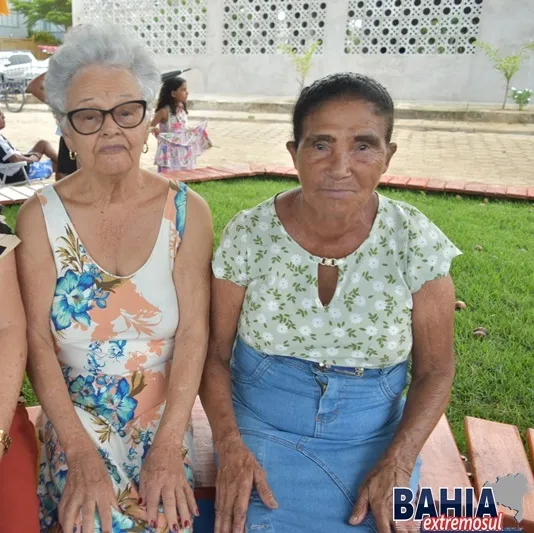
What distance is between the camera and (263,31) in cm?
1941

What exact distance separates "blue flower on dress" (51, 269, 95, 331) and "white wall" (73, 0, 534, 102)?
605 inches

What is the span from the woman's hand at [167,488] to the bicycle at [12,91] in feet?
61.2

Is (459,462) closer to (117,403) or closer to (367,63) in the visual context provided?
(117,403)

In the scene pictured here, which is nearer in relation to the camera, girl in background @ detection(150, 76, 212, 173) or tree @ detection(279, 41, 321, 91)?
girl in background @ detection(150, 76, 212, 173)

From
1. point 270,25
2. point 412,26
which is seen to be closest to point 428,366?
point 412,26

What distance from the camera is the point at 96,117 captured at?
1693 mm

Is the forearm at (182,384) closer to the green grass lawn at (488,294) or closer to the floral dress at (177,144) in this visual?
the green grass lawn at (488,294)

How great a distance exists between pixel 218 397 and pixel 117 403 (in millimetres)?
313

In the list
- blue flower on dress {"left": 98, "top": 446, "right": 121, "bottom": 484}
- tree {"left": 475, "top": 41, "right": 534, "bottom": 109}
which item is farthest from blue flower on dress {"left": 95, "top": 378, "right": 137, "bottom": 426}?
tree {"left": 475, "top": 41, "right": 534, "bottom": 109}

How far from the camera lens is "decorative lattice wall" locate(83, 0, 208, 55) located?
64.9ft

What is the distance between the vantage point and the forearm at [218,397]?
179 centimetres

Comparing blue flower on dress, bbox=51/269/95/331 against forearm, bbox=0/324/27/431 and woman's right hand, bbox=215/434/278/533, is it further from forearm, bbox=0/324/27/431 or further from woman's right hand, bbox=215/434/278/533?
woman's right hand, bbox=215/434/278/533

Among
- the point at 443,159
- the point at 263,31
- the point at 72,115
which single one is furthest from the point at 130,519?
the point at 263,31

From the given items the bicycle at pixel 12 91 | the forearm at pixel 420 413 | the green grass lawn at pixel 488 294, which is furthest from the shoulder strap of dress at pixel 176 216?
the bicycle at pixel 12 91
